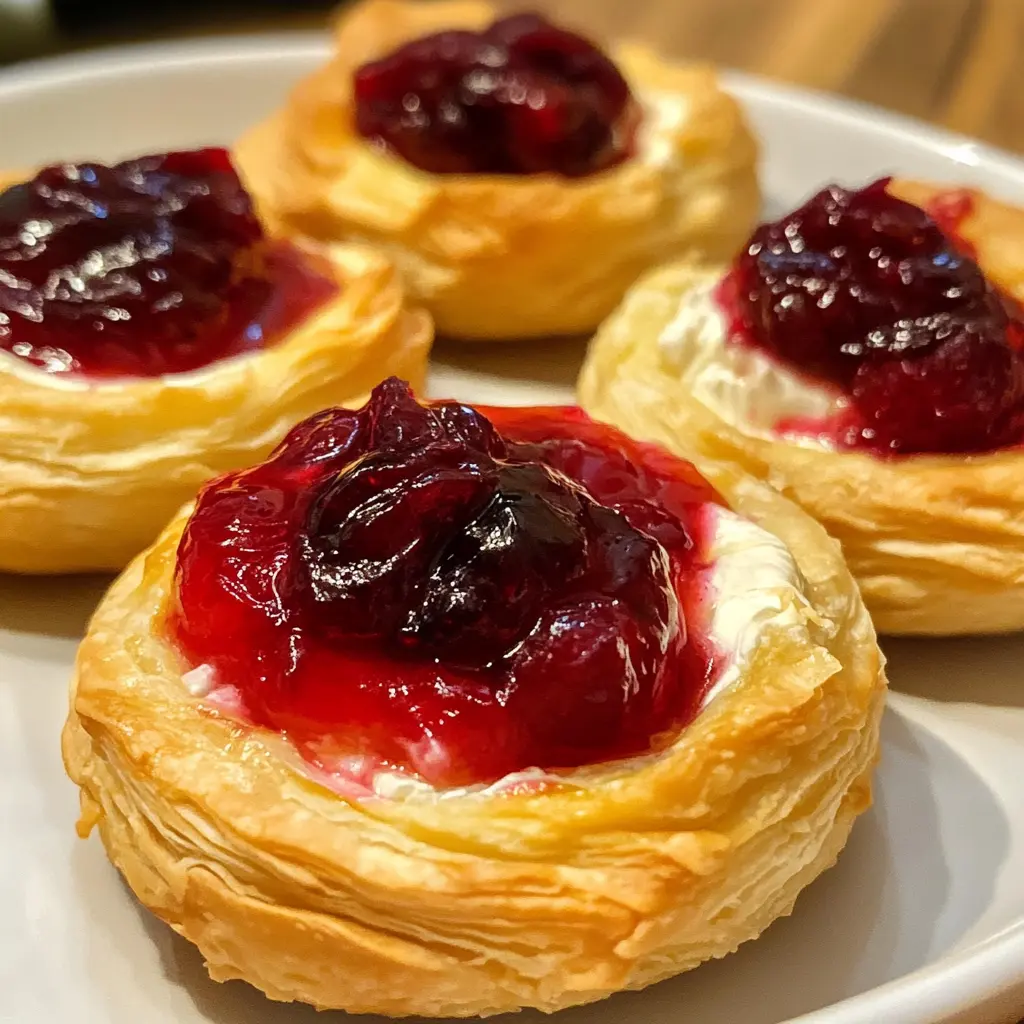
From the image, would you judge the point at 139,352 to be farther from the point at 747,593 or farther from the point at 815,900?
the point at 815,900

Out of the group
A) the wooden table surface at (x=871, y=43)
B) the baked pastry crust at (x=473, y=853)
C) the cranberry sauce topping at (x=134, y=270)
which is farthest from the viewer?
the wooden table surface at (x=871, y=43)

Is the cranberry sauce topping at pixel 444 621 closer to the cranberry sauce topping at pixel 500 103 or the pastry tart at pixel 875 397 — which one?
the pastry tart at pixel 875 397

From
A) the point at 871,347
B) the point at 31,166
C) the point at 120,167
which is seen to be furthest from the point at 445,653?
the point at 31,166

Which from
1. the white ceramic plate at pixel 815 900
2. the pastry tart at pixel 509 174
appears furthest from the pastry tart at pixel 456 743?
the pastry tart at pixel 509 174

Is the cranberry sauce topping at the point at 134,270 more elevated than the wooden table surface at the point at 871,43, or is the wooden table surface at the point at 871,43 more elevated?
the cranberry sauce topping at the point at 134,270

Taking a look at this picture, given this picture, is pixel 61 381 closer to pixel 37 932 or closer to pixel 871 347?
pixel 37 932

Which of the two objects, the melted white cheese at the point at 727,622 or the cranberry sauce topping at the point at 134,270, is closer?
the melted white cheese at the point at 727,622

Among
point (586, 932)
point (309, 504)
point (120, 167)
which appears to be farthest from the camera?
point (120, 167)

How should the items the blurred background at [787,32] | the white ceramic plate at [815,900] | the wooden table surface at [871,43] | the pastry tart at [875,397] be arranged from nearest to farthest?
the white ceramic plate at [815,900]
the pastry tart at [875,397]
the wooden table surface at [871,43]
the blurred background at [787,32]
